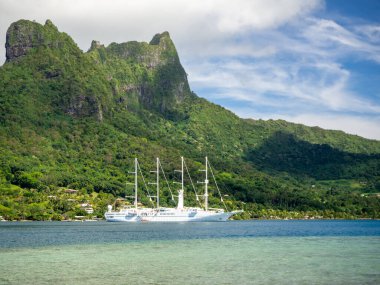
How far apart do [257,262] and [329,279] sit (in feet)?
38.8

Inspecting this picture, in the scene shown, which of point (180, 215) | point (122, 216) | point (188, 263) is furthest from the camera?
point (180, 215)

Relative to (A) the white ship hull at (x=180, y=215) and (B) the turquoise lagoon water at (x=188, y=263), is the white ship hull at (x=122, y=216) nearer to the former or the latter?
(A) the white ship hull at (x=180, y=215)

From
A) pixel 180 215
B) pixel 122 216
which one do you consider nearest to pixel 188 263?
pixel 122 216

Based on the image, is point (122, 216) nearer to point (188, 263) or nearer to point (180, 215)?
point (180, 215)

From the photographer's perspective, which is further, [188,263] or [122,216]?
[122,216]

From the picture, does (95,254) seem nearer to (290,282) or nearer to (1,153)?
(290,282)

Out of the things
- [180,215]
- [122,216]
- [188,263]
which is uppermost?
[180,215]

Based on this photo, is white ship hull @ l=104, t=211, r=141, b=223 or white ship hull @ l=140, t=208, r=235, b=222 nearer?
white ship hull @ l=104, t=211, r=141, b=223

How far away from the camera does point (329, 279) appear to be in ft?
132

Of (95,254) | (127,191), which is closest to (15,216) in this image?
(127,191)

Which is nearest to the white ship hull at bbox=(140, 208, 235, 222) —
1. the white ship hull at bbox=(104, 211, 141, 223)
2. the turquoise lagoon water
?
the white ship hull at bbox=(104, 211, 141, 223)

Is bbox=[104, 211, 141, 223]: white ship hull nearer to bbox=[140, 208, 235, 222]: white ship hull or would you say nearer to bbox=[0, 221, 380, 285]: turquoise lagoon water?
bbox=[140, 208, 235, 222]: white ship hull

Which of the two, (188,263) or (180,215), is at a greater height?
(180,215)

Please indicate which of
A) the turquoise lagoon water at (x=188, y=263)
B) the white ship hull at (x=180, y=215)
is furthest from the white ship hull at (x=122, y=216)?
the turquoise lagoon water at (x=188, y=263)
